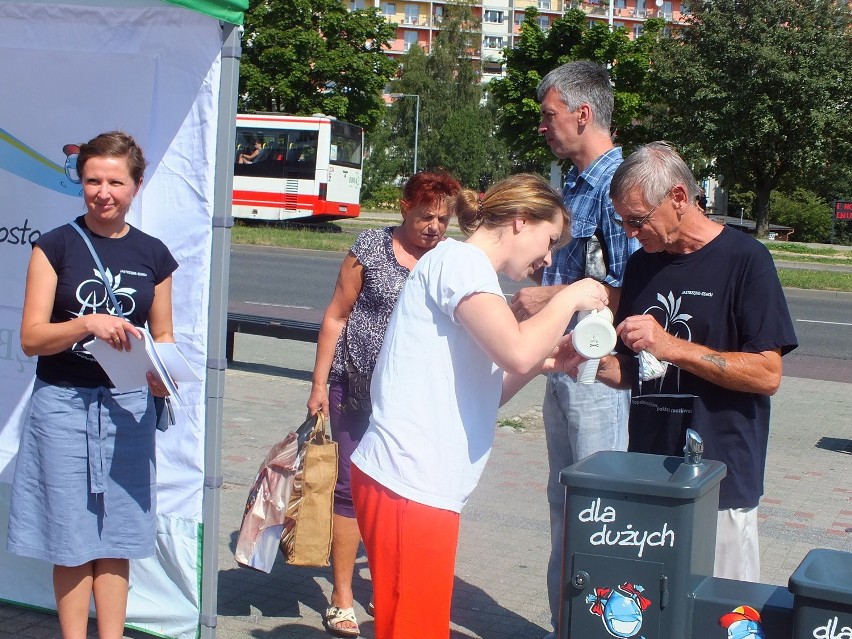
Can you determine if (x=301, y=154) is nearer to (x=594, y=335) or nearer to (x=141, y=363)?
(x=141, y=363)

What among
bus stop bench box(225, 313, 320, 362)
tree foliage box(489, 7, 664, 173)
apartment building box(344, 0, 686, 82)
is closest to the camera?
bus stop bench box(225, 313, 320, 362)

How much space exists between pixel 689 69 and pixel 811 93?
4.42 m

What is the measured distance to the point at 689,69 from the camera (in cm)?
3666

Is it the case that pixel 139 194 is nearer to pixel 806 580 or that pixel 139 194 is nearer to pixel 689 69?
pixel 806 580

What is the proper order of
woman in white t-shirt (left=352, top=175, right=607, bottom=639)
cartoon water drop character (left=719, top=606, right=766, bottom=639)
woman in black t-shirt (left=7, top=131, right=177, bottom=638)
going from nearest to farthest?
cartoon water drop character (left=719, top=606, right=766, bottom=639)
woman in white t-shirt (left=352, top=175, right=607, bottom=639)
woman in black t-shirt (left=7, top=131, right=177, bottom=638)

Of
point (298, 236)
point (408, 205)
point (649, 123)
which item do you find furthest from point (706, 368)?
point (649, 123)

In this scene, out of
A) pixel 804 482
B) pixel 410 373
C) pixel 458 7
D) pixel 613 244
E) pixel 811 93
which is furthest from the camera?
pixel 458 7

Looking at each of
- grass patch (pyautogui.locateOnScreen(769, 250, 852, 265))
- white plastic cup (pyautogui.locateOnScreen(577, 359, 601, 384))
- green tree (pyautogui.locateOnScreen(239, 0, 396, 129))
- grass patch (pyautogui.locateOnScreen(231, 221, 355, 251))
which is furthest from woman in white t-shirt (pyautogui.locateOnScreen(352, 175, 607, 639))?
green tree (pyautogui.locateOnScreen(239, 0, 396, 129))

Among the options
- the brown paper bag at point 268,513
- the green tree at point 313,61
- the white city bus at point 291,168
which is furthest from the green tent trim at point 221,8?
the green tree at point 313,61

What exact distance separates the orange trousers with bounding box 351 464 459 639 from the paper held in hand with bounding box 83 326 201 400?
2.63ft

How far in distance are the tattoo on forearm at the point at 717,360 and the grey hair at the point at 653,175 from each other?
1.50 feet

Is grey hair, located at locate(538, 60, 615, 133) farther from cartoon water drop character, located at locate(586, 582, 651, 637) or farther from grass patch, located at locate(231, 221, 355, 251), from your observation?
grass patch, located at locate(231, 221, 355, 251)

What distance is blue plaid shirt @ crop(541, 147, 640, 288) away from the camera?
3295 millimetres

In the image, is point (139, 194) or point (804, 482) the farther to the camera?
point (804, 482)
